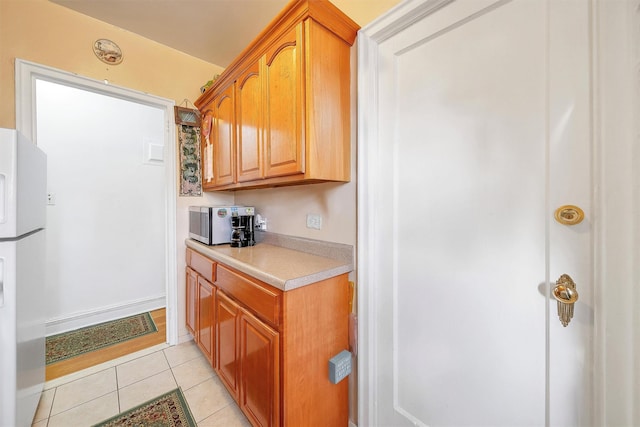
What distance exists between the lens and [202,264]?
184 cm

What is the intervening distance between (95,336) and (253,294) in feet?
7.31

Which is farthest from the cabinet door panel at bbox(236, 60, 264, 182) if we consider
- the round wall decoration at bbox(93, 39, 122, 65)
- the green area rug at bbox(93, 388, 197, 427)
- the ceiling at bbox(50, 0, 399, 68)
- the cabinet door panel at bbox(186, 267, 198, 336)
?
the green area rug at bbox(93, 388, 197, 427)

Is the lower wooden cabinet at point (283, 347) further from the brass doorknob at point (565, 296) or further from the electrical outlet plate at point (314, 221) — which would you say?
the brass doorknob at point (565, 296)

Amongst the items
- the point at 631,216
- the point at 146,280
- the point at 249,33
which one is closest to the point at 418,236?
the point at 631,216

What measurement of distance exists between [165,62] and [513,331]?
2928 mm

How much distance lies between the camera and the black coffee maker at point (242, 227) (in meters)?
1.88

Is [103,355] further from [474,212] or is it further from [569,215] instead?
[569,215]

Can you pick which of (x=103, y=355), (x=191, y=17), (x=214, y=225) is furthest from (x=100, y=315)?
(x=191, y=17)

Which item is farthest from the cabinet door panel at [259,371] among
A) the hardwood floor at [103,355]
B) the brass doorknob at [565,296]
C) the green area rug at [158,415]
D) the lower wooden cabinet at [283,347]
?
the hardwood floor at [103,355]

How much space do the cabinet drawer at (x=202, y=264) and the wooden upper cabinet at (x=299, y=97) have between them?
0.64 meters

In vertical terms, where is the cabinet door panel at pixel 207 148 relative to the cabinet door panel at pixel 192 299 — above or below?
above

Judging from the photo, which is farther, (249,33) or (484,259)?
(249,33)

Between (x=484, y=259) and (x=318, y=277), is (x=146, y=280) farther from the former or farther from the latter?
(x=484, y=259)

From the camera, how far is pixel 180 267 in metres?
2.25
